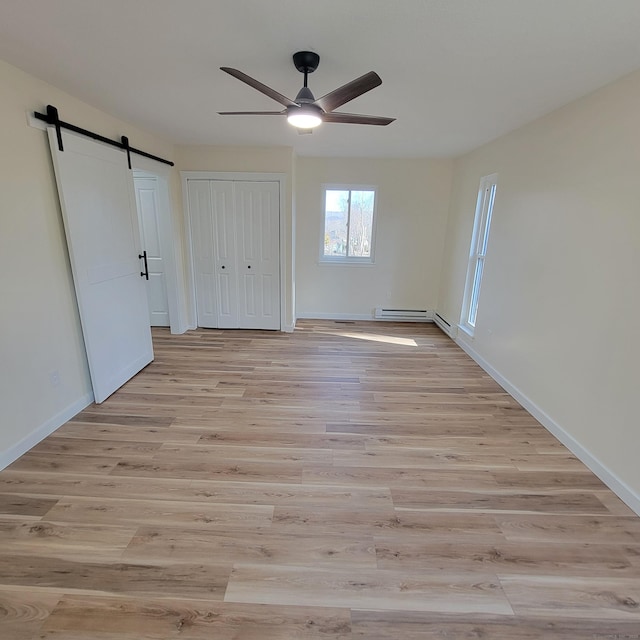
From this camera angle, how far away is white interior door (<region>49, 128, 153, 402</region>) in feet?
8.51

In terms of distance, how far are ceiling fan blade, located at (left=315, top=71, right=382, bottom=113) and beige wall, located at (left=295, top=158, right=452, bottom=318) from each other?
324 centimetres

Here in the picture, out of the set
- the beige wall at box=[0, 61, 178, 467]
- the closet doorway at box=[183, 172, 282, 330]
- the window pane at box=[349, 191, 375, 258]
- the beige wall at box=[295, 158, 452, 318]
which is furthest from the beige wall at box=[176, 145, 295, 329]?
the beige wall at box=[0, 61, 178, 467]

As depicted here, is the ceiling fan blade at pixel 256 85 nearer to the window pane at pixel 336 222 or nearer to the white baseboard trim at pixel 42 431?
the white baseboard trim at pixel 42 431

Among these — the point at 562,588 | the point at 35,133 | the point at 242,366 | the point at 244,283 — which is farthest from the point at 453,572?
the point at 244,283

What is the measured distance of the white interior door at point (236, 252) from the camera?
15.0ft

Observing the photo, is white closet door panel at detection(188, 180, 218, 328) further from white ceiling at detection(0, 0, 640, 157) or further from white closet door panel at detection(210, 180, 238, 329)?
white ceiling at detection(0, 0, 640, 157)

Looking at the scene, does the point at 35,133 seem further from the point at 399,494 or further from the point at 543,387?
the point at 543,387

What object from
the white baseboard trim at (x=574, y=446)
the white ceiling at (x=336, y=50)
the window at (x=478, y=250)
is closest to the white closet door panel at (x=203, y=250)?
the white ceiling at (x=336, y=50)

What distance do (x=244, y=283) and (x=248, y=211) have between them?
1.01 meters

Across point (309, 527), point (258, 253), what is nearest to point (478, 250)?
point (258, 253)

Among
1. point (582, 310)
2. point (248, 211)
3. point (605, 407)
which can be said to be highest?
point (248, 211)

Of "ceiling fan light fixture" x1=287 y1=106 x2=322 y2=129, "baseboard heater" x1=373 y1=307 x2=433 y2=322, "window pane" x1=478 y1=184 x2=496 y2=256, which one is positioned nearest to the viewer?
"ceiling fan light fixture" x1=287 y1=106 x2=322 y2=129

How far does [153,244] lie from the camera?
4.84 meters

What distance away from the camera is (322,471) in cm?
221
